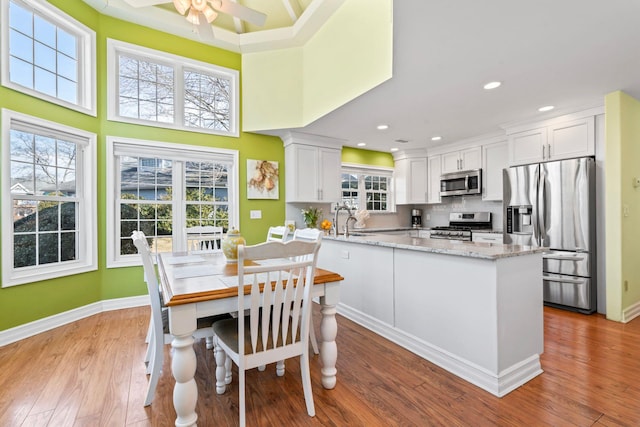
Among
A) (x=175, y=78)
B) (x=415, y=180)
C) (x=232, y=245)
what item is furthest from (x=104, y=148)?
(x=415, y=180)

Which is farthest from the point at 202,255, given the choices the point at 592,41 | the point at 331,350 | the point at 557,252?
the point at 557,252

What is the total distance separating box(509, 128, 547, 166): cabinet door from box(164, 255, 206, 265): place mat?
13.7 ft

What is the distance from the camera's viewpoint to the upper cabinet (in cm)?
343

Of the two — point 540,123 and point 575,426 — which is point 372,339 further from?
point 540,123

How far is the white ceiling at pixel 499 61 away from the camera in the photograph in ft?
6.09

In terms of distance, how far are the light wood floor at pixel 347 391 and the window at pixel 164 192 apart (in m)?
1.47

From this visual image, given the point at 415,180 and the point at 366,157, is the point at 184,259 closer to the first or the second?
the point at 366,157

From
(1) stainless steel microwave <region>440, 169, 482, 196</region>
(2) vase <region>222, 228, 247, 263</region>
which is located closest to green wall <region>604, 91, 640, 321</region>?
(1) stainless steel microwave <region>440, 169, 482, 196</region>

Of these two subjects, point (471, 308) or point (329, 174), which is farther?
point (329, 174)

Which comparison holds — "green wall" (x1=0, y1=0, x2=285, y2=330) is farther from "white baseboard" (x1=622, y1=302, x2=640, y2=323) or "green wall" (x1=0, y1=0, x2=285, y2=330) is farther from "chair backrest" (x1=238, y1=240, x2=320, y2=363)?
"white baseboard" (x1=622, y1=302, x2=640, y2=323)

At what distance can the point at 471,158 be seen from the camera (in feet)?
16.4

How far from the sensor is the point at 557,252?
355 centimetres

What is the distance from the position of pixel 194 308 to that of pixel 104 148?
3.08 meters

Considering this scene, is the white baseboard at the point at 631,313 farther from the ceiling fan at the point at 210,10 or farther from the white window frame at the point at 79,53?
the white window frame at the point at 79,53
